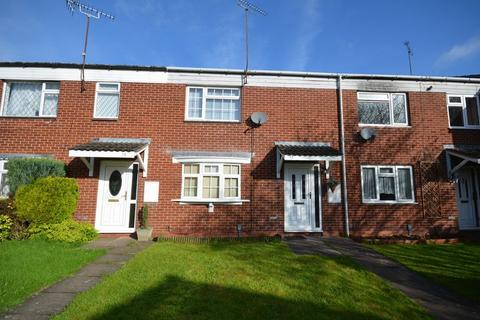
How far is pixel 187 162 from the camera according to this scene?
10.5 m

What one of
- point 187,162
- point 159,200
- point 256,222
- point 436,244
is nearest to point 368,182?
point 436,244

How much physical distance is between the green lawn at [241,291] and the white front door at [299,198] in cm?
340

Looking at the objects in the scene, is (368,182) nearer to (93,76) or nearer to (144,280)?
(144,280)

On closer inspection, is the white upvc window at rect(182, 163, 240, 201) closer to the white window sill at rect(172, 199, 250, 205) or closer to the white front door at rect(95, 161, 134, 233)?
the white window sill at rect(172, 199, 250, 205)

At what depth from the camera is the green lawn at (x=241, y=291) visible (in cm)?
414

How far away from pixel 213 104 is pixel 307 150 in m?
3.79

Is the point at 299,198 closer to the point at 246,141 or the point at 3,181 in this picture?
→ the point at 246,141

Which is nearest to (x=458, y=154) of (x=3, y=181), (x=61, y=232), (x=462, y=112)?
(x=462, y=112)

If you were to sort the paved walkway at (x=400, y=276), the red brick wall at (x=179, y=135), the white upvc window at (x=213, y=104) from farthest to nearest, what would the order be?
1. the white upvc window at (x=213, y=104)
2. the red brick wall at (x=179, y=135)
3. the paved walkway at (x=400, y=276)

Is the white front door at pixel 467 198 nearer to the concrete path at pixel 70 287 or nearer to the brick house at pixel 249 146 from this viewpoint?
the brick house at pixel 249 146

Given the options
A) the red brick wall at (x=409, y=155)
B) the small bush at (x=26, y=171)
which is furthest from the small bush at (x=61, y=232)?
the red brick wall at (x=409, y=155)

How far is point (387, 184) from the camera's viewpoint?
10922 mm

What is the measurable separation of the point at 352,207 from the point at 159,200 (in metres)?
6.65

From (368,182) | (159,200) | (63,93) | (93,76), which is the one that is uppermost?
(93,76)
